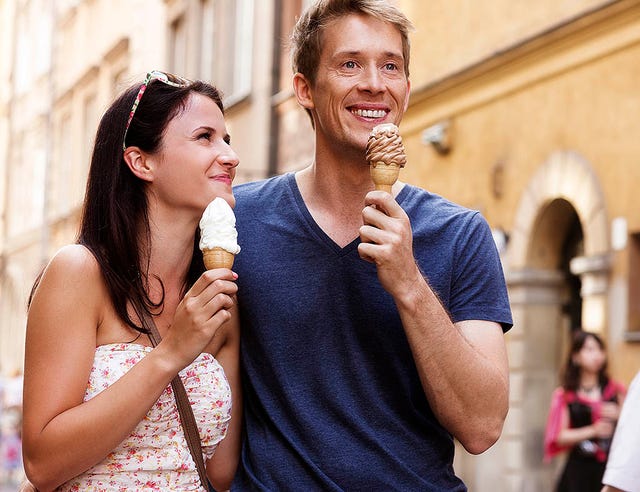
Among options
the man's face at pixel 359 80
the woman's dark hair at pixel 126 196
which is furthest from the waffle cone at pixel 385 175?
the woman's dark hair at pixel 126 196

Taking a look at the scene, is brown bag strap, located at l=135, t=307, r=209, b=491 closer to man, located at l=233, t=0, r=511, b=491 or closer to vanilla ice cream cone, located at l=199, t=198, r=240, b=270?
man, located at l=233, t=0, r=511, b=491

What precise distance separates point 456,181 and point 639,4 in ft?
12.9

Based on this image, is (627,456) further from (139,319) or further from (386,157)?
(139,319)

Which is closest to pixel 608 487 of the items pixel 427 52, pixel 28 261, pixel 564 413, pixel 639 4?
pixel 564 413

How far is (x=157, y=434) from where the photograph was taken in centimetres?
351

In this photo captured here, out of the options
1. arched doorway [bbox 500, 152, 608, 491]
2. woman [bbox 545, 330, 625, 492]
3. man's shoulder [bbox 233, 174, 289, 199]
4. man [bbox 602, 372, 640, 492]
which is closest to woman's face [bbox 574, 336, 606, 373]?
woman [bbox 545, 330, 625, 492]

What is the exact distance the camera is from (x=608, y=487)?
447 cm

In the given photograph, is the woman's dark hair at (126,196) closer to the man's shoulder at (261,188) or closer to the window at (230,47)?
the man's shoulder at (261,188)

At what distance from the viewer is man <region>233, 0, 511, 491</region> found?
11.4 feet

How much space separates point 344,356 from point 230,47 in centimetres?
1926

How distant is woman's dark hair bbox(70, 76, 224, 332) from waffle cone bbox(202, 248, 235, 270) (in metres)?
0.27

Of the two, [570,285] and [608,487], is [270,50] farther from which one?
[608,487]

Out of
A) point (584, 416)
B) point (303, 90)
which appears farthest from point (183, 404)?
point (584, 416)

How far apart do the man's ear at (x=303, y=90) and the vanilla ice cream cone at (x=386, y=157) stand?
18.3 inches
